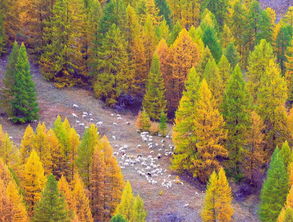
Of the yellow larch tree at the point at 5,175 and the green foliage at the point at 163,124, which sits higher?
the green foliage at the point at 163,124

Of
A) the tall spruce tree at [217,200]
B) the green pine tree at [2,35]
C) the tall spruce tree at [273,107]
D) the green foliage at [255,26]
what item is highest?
the green foliage at [255,26]

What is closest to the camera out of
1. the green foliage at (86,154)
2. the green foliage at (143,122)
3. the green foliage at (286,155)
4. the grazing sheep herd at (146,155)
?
the green foliage at (86,154)

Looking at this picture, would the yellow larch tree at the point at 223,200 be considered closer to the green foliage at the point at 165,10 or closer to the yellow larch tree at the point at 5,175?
the yellow larch tree at the point at 5,175

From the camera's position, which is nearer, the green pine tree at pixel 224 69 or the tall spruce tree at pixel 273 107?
the tall spruce tree at pixel 273 107

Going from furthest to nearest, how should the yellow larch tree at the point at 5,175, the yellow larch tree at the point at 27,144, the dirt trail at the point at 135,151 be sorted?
the dirt trail at the point at 135,151, the yellow larch tree at the point at 27,144, the yellow larch tree at the point at 5,175

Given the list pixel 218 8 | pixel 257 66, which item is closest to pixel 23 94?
pixel 257 66

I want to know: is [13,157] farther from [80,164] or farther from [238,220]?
[238,220]

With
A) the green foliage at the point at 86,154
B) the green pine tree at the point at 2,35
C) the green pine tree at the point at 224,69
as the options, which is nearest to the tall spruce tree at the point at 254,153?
the green pine tree at the point at 224,69
